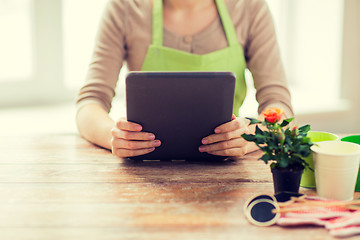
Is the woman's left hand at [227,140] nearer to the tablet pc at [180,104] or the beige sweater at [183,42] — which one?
the tablet pc at [180,104]

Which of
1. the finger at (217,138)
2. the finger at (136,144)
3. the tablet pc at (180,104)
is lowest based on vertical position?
the finger at (136,144)

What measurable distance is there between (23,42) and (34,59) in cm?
11

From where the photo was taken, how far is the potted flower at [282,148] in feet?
2.90

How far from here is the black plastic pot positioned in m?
0.91

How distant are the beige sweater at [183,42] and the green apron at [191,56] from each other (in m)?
0.02

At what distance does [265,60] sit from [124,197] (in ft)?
2.93

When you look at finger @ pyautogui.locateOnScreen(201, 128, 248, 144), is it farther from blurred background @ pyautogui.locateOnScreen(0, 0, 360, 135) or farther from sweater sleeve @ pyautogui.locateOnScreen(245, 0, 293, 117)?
blurred background @ pyautogui.locateOnScreen(0, 0, 360, 135)

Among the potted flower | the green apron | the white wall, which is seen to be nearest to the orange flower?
the potted flower

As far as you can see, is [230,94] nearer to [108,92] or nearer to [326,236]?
[326,236]

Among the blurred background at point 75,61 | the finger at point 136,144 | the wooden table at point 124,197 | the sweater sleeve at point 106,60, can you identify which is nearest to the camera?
the wooden table at point 124,197

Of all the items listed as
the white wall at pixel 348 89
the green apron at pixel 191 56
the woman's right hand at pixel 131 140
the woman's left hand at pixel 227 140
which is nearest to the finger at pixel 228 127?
the woman's left hand at pixel 227 140

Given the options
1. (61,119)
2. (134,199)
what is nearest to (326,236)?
(134,199)

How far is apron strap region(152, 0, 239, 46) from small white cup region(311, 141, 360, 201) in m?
0.84

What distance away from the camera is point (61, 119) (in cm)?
251
